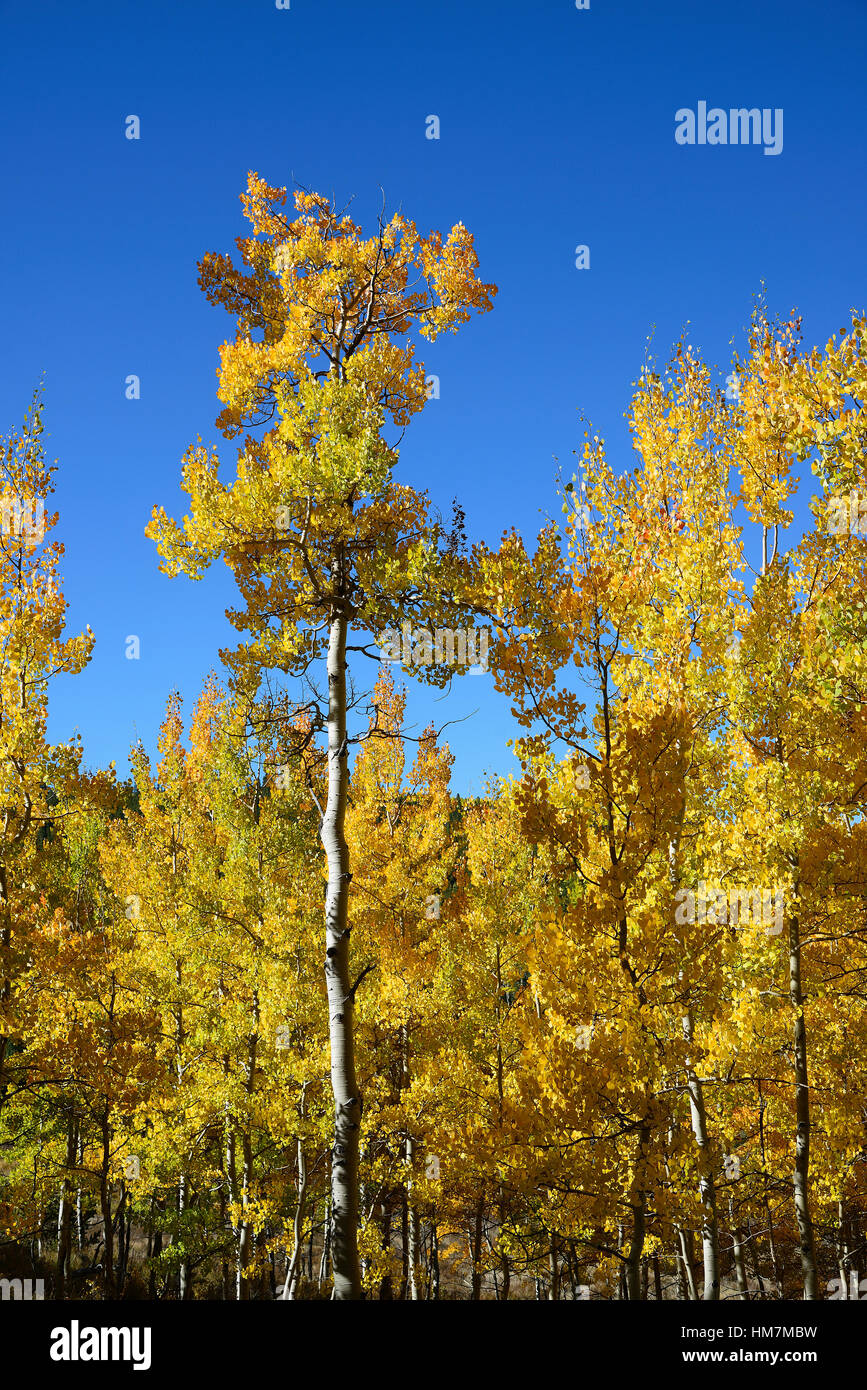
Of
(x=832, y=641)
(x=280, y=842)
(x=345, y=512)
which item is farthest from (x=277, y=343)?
(x=280, y=842)

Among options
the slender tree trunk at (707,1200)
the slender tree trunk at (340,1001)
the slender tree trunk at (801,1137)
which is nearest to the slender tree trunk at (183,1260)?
the slender tree trunk at (707,1200)

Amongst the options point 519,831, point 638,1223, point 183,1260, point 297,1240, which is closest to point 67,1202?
point 183,1260

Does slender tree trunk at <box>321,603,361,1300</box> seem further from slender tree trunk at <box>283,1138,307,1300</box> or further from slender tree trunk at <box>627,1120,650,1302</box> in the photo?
slender tree trunk at <box>283,1138,307,1300</box>

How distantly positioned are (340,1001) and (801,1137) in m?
5.32

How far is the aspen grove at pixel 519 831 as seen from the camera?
6.39m

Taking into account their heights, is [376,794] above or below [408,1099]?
above

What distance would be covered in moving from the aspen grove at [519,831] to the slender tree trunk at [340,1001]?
30mm

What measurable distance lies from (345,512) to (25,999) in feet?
24.2

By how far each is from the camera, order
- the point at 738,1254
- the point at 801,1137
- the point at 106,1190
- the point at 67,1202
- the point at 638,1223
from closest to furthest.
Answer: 1. the point at 638,1223
2. the point at 801,1137
3. the point at 738,1254
4. the point at 106,1190
5. the point at 67,1202

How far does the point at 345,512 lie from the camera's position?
7547 millimetres

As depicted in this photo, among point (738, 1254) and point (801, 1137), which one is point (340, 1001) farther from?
point (738, 1254)

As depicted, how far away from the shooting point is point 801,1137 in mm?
8516

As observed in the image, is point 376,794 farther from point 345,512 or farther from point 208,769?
point 345,512

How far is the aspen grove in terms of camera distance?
6.39 m
